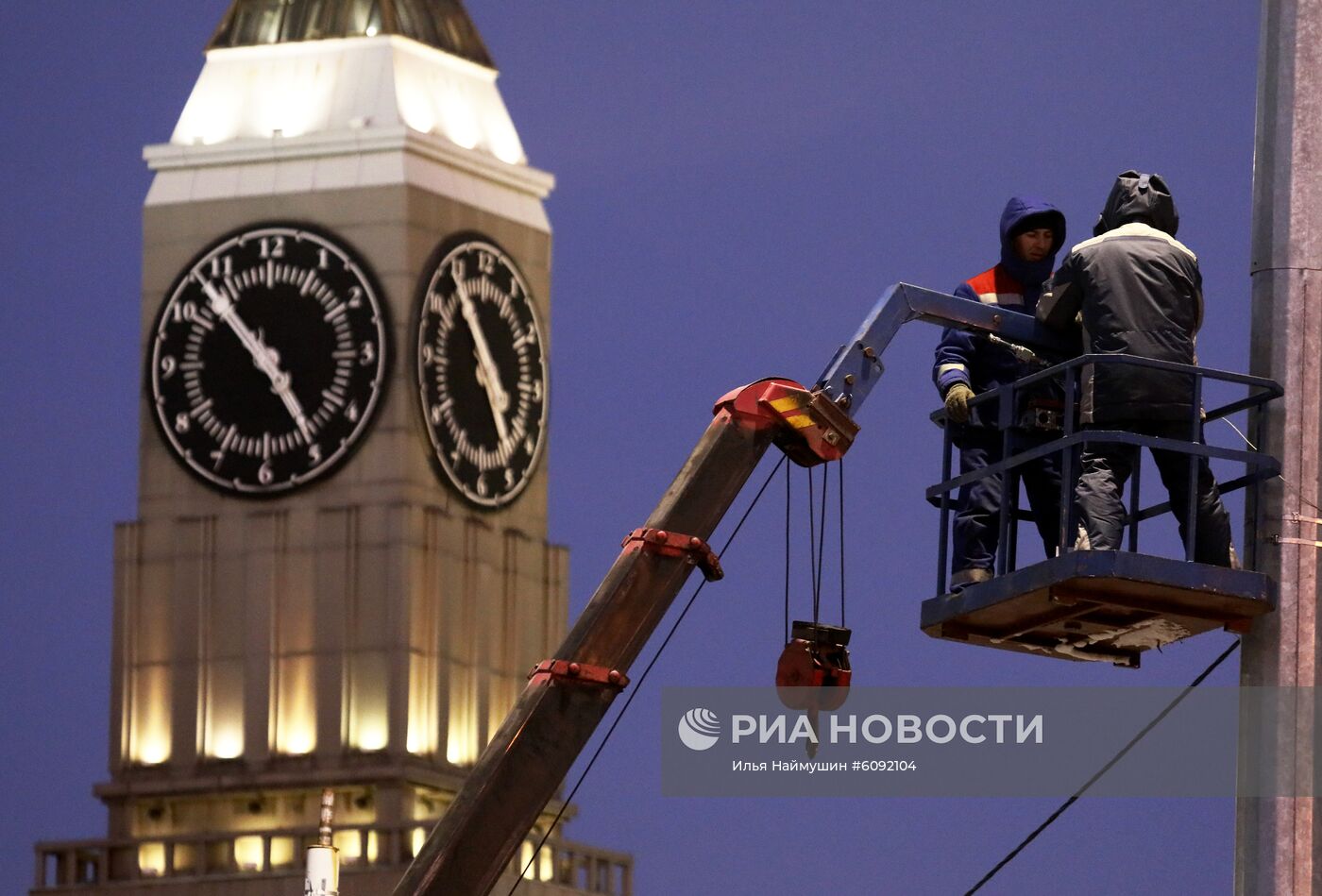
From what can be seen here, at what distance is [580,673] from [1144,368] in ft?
9.12

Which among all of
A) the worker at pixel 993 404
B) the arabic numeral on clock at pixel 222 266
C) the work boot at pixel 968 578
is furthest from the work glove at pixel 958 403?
the arabic numeral on clock at pixel 222 266

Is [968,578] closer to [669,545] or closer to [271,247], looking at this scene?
[669,545]

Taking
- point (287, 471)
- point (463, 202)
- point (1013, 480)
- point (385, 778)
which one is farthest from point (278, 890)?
point (1013, 480)

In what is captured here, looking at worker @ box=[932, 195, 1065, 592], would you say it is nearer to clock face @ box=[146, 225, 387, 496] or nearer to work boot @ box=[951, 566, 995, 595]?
work boot @ box=[951, 566, 995, 595]

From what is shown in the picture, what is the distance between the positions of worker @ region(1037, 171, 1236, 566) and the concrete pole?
33 centimetres

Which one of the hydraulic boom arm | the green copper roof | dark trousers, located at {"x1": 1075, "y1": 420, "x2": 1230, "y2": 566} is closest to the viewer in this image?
dark trousers, located at {"x1": 1075, "y1": 420, "x2": 1230, "y2": 566}

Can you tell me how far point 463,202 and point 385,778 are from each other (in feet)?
26.9

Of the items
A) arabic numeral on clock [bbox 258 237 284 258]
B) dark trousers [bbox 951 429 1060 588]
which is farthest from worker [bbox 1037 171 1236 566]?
arabic numeral on clock [bbox 258 237 284 258]

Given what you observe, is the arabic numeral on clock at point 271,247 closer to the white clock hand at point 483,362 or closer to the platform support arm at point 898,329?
the white clock hand at point 483,362

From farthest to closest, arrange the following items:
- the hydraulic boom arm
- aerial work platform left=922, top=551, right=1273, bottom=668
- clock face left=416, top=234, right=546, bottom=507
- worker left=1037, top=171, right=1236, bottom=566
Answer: clock face left=416, top=234, right=546, bottom=507
the hydraulic boom arm
worker left=1037, top=171, right=1236, bottom=566
aerial work platform left=922, top=551, right=1273, bottom=668

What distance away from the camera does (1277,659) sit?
18.2m

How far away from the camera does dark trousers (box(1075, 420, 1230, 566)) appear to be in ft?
60.2

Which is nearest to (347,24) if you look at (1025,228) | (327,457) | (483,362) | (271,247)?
(271,247)

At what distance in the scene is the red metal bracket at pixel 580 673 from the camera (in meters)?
18.9
